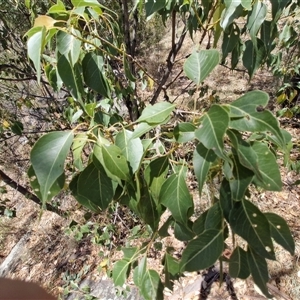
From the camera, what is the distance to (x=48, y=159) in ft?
1.60

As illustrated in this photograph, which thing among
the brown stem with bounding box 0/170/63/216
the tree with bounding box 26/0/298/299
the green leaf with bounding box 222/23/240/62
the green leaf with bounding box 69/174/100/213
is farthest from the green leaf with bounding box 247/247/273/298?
the brown stem with bounding box 0/170/63/216

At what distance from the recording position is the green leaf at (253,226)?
47 cm

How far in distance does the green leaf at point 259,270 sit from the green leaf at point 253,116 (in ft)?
0.71

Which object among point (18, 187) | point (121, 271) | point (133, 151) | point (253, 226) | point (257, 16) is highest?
point (257, 16)

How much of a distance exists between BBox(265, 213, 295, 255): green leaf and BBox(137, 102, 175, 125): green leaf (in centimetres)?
26

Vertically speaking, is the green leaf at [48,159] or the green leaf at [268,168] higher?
the green leaf at [48,159]

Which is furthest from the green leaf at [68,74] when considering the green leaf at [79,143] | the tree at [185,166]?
the green leaf at [79,143]

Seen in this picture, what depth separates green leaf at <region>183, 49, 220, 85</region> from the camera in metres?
0.60

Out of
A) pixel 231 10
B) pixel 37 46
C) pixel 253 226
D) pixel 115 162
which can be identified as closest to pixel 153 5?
pixel 231 10

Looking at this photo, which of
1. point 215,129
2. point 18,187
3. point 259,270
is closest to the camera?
point 215,129

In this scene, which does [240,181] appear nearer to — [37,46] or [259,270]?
[259,270]

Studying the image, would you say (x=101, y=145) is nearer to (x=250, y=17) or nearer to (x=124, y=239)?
(x=250, y=17)

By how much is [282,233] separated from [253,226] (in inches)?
3.0

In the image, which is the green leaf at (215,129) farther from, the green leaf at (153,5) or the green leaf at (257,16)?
the green leaf at (153,5)
